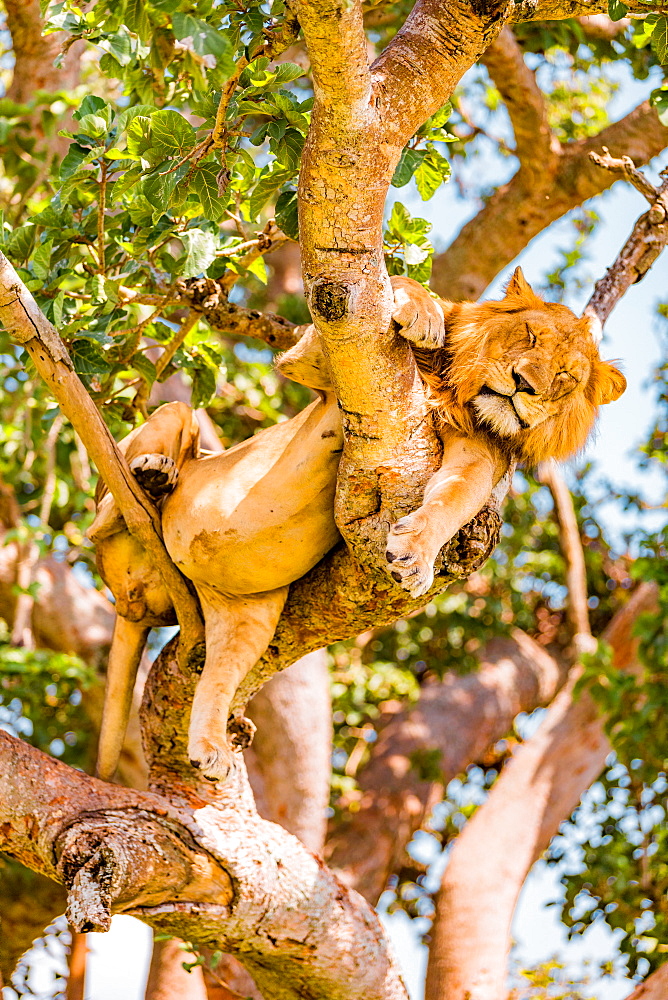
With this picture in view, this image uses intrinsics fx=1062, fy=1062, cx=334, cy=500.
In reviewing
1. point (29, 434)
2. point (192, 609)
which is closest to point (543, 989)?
point (192, 609)

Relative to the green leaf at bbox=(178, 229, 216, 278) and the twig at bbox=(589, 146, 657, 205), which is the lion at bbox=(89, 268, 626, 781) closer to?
the green leaf at bbox=(178, 229, 216, 278)

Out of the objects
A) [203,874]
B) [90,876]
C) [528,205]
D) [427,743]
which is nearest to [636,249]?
[203,874]

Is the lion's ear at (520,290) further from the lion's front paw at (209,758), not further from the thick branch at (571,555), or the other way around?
the thick branch at (571,555)

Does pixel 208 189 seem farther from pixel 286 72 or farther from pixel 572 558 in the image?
pixel 572 558

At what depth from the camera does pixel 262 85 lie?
2.90 meters

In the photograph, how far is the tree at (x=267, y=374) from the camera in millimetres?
2643

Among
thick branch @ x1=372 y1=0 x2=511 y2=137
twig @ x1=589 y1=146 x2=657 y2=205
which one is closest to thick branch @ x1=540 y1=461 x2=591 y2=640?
twig @ x1=589 y1=146 x2=657 y2=205

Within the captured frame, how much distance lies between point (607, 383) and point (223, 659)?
1.34 m

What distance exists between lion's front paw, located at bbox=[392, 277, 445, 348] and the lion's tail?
1406mm

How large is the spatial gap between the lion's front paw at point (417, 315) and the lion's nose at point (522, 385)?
0.76 ft

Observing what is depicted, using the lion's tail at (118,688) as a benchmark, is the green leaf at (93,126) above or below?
above

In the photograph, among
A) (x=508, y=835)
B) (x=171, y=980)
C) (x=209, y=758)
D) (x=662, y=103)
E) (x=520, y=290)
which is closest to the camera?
(x=209, y=758)

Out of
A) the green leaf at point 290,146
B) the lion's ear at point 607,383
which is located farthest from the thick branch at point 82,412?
the lion's ear at point 607,383

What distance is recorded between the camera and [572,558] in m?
7.61
